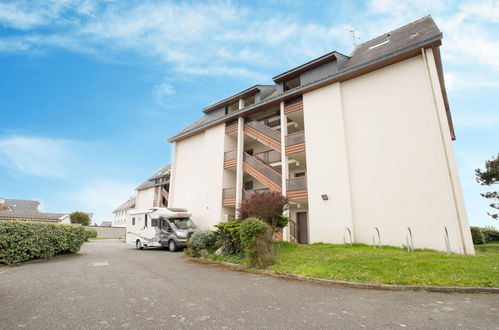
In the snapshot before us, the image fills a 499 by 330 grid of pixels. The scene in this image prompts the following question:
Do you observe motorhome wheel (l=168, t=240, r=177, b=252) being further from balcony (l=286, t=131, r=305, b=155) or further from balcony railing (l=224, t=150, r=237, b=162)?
balcony (l=286, t=131, r=305, b=155)

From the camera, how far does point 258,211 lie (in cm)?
1193

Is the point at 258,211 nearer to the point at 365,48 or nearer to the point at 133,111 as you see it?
the point at 365,48

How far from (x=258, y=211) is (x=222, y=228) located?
2.07 meters

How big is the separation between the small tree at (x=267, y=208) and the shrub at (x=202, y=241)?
2.54m

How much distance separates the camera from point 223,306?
478 cm

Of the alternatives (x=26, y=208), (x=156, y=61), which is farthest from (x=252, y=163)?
(x=26, y=208)

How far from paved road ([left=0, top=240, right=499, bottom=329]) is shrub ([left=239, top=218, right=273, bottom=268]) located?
224 centimetres

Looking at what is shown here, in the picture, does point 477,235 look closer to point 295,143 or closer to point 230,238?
point 295,143

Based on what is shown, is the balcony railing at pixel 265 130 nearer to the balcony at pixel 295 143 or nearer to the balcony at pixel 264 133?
the balcony at pixel 264 133

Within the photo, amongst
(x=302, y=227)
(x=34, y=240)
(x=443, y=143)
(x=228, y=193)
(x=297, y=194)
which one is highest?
(x=443, y=143)

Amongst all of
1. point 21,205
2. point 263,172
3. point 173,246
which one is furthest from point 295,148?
point 21,205

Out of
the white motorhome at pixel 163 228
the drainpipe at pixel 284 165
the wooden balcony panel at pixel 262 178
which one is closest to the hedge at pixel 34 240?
the white motorhome at pixel 163 228

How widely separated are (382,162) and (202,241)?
10.4m

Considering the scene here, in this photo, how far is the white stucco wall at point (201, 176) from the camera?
67.1ft
